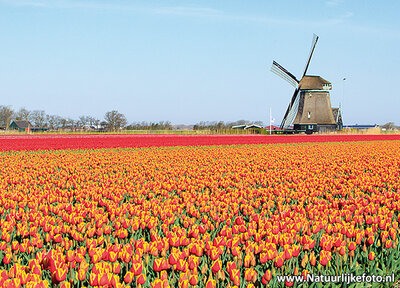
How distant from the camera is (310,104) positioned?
170 ft

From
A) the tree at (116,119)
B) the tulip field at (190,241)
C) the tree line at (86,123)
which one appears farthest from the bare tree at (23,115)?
the tulip field at (190,241)

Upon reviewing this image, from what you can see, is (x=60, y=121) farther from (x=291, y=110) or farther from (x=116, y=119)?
(x=291, y=110)

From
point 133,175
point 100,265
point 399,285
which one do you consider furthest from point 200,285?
A: point 133,175

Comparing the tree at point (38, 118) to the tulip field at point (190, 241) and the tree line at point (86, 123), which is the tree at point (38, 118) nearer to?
the tree line at point (86, 123)

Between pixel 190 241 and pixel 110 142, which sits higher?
pixel 110 142

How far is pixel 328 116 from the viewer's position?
52.9 m

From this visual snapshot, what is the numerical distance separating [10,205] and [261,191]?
382 cm

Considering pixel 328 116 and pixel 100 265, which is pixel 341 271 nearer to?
pixel 100 265

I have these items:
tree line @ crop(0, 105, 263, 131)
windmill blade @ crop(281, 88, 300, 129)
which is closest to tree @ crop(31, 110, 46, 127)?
tree line @ crop(0, 105, 263, 131)

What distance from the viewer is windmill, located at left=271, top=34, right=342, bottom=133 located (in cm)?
5094

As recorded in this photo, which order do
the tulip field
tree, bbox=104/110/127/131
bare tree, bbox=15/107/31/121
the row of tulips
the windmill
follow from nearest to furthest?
the tulip field → the row of tulips → the windmill → tree, bbox=104/110/127/131 → bare tree, bbox=15/107/31/121

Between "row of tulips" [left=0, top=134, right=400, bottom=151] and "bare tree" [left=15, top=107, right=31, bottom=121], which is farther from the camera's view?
"bare tree" [left=15, top=107, right=31, bottom=121]

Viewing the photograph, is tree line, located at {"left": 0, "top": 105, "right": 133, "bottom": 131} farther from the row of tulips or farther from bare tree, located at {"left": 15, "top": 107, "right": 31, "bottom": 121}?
the row of tulips

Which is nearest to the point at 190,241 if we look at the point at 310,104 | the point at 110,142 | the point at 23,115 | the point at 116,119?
the point at 110,142
